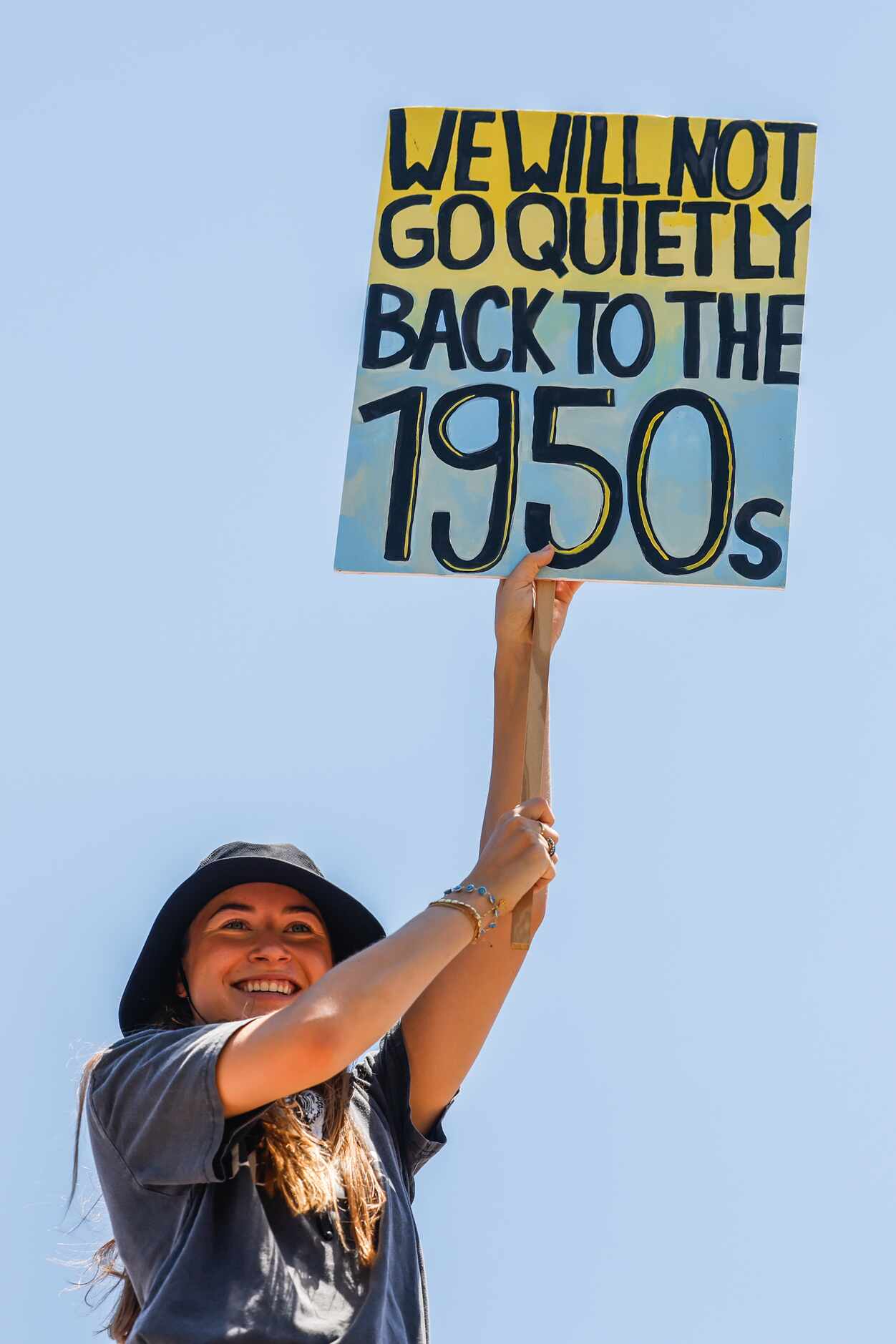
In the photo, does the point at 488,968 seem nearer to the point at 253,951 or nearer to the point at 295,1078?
the point at 253,951

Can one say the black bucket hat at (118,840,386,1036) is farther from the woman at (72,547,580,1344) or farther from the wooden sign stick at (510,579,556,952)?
the wooden sign stick at (510,579,556,952)

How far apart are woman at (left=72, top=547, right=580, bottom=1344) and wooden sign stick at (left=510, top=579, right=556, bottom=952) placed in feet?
0.18

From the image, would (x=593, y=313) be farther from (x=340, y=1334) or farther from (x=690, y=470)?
(x=340, y=1334)

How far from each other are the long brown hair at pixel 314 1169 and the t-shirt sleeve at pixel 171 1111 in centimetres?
6

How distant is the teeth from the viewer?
16.0ft

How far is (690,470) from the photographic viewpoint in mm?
5309

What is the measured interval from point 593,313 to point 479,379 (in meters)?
0.38

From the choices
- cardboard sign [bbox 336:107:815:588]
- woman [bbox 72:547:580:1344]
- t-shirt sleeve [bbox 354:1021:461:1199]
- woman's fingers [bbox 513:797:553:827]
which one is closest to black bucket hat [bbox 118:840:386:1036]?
woman [bbox 72:547:580:1344]

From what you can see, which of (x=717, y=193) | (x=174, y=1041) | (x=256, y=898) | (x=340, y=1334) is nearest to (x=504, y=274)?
(x=717, y=193)

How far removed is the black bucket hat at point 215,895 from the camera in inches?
194

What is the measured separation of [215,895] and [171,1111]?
2.93 feet

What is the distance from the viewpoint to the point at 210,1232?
426 centimetres

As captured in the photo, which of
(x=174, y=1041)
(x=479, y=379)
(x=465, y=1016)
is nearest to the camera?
(x=174, y=1041)

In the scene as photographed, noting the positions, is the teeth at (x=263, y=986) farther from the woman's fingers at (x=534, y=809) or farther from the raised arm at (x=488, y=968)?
the woman's fingers at (x=534, y=809)
